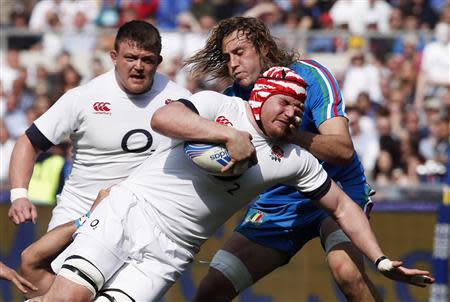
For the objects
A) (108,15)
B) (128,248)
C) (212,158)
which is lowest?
(108,15)

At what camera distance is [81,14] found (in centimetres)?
1684

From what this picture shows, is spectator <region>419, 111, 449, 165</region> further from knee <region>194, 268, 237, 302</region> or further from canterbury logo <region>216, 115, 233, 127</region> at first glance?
canterbury logo <region>216, 115, 233, 127</region>

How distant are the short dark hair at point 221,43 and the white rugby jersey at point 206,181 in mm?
776

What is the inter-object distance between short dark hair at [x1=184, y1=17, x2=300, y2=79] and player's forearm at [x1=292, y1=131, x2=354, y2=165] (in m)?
0.60

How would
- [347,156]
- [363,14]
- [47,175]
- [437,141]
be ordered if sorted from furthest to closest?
[363,14] → [437,141] → [47,175] → [347,156]

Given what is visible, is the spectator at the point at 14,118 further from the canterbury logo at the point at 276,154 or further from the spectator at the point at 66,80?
the canterbury logo at the point at 276,154

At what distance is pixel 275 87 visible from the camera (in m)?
6.37

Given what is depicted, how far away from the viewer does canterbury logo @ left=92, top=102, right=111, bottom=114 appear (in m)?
7.65

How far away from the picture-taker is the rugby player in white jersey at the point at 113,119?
7.52 m

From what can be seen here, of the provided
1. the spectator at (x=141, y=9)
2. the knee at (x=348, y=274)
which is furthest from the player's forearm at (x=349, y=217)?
the spectator at (x=141, y=9)

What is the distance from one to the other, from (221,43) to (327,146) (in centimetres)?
100

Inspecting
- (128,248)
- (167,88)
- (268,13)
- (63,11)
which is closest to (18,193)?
(167,88)

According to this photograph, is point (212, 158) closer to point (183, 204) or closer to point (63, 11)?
point (183, 204)

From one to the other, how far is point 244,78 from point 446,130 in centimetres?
625
